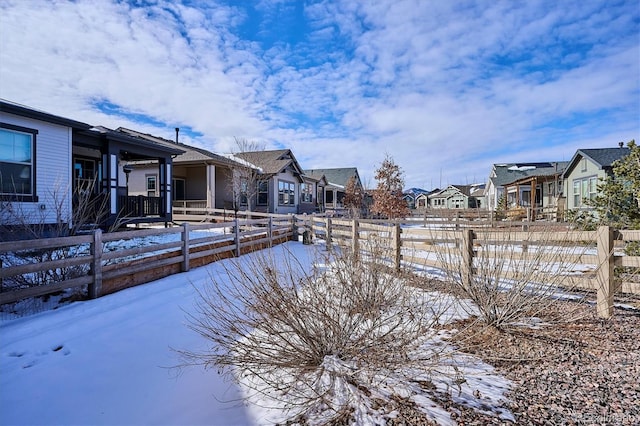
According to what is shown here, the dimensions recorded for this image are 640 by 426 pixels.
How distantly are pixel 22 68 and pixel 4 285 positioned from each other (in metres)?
7.24

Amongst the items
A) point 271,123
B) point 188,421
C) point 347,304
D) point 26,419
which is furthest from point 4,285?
point 271,123

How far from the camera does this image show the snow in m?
2.83

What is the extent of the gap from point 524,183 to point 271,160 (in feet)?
71.0

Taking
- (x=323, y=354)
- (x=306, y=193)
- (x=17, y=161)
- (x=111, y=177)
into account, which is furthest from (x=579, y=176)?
(x=17, y=161)

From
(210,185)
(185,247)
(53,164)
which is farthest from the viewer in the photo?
(210,185)

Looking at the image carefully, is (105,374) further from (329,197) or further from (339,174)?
(339,174)

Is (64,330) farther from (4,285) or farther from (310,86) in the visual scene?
(310,86)

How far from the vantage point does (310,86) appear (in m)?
12.5

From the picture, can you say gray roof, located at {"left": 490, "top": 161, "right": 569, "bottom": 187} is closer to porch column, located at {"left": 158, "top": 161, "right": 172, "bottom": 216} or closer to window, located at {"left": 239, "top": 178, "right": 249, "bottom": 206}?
window, located at {"left": 239, "top": 178, "right": 249, "bottom": 206}

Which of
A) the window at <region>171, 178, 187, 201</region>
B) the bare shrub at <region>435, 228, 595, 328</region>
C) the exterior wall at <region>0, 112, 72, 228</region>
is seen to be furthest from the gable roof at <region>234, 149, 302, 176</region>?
the bare shrub at <region>435, 228, 595, 328</region>

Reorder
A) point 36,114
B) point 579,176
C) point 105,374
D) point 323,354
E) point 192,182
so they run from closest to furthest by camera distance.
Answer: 1. point 323,354
2. point 105,374
3. point 36,114
4. point 579,176
5. point 192,182

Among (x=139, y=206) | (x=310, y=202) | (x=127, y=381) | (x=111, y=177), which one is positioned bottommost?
(x=127, y=381)

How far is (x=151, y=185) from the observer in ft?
69.0

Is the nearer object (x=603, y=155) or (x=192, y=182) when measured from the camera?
(x=603, y=155)
